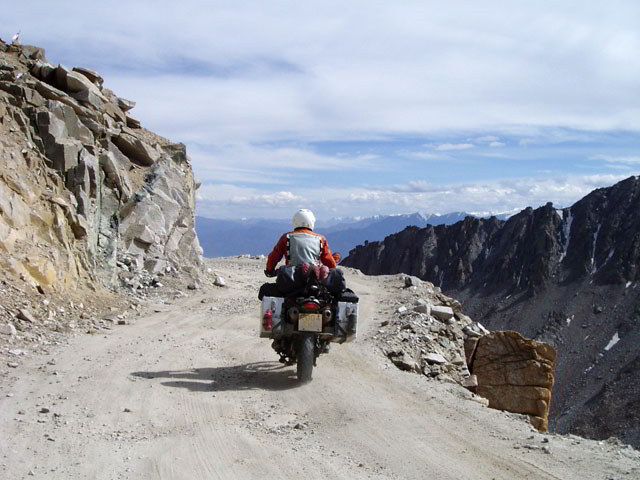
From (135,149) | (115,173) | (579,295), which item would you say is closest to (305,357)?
(115,173)

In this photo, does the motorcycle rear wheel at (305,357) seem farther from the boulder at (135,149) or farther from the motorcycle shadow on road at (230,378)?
Result: the boulder at (135,149)

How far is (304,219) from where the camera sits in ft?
32.2

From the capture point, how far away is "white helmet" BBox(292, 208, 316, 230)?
32.2 feet

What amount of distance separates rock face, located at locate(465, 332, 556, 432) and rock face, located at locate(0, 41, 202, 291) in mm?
9845

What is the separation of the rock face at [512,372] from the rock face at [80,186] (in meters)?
9.85

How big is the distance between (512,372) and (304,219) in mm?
8813

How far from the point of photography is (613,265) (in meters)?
156

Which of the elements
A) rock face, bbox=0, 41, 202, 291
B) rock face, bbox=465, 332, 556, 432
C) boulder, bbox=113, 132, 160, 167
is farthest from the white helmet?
boulder, bbox=113, 132, 160, 167

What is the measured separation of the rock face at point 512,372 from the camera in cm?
1510

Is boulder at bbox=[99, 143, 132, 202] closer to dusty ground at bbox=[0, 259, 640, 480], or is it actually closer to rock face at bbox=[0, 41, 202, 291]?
rock face at bbox=[0, 41, 202, 291]

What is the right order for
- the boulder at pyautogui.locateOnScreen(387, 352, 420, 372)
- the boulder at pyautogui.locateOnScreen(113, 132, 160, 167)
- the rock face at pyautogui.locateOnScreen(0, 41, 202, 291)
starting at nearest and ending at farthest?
1. the boulder at pyautogui.locateOnScreen(387, 352, 420, 372)
2. the rock face at pyautogui.locateOnScreen(0, 41, 202, 291)
3. the boulder at pyautogui.locateOnScreen(113, 132, 160, 167)

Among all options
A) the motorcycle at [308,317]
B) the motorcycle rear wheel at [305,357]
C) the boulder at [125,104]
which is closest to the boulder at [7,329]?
the motorcycle at [308,317]

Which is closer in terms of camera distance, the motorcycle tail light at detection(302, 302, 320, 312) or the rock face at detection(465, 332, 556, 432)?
the motorcycle tail light at detection(302, 302, 320, 312)

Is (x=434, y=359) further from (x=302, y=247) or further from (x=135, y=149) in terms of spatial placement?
(x=135, y=149)
